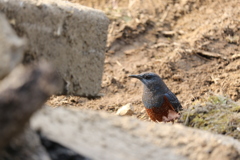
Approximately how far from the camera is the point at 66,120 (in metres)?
2.95

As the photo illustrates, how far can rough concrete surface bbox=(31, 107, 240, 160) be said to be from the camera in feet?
9.02

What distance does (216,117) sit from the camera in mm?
5480

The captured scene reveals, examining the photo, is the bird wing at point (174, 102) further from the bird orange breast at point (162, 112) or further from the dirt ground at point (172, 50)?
the dirt ground at point (172, 50)

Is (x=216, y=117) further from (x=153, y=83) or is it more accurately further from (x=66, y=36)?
(x=66, y=36)

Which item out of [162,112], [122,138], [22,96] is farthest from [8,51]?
[162,112]

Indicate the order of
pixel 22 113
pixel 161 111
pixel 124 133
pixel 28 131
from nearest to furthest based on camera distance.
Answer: pixel 22 113 → pixel 28 131 → pixel 124 133 → pixel 161 111

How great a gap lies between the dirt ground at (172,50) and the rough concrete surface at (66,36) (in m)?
2.62

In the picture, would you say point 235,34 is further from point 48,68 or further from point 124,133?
point 48,68

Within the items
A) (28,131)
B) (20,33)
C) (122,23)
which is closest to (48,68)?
(28,131)

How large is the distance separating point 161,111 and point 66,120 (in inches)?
137

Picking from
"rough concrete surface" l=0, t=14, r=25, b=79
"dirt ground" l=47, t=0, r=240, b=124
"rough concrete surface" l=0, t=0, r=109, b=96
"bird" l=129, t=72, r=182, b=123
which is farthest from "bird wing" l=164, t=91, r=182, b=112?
"rough concrete surface" l=0, t=14, r=25, b=79

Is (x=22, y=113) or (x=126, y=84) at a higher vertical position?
(x=22, y=113)

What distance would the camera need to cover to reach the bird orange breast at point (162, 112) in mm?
6203

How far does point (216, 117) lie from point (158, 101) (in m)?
1.09
